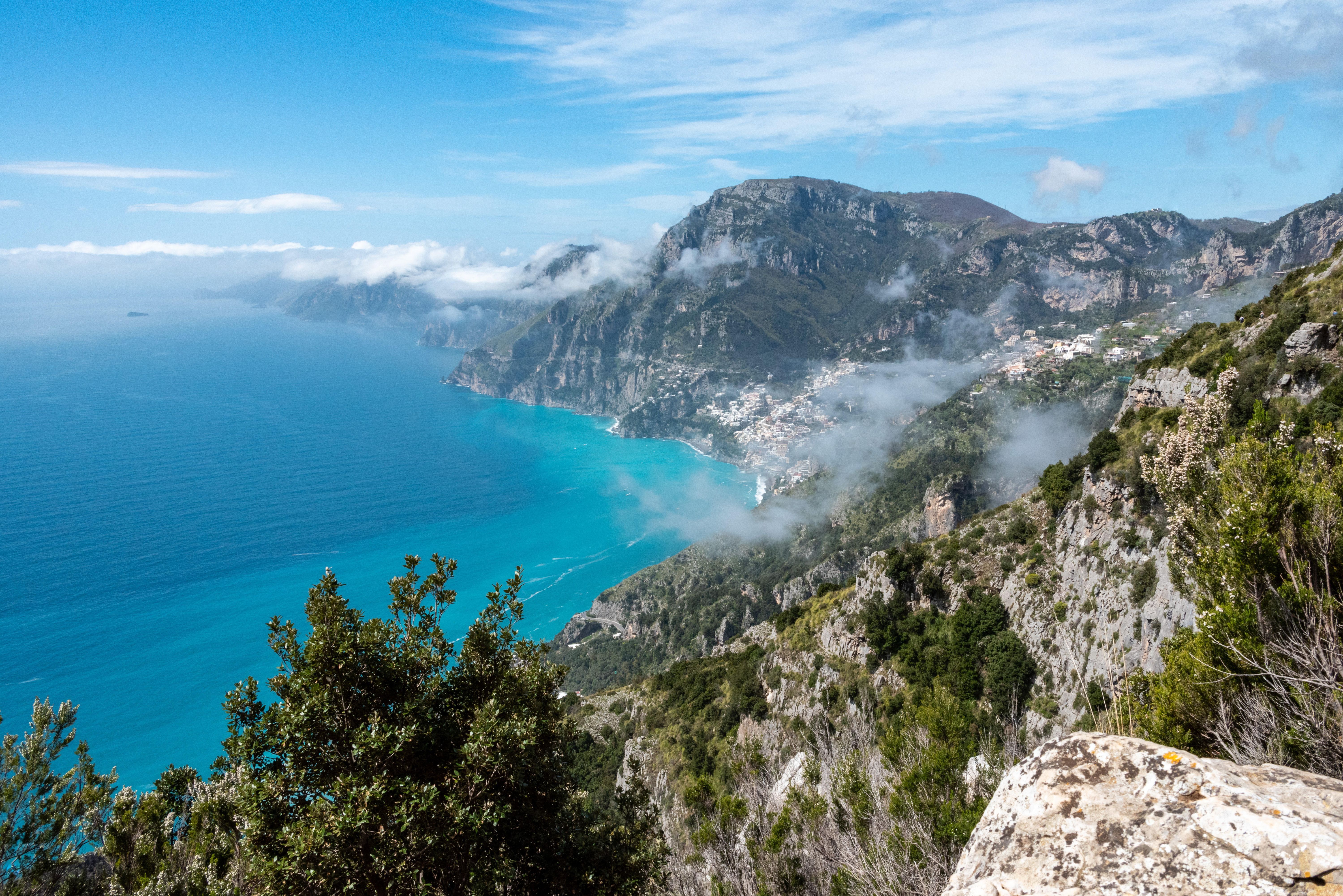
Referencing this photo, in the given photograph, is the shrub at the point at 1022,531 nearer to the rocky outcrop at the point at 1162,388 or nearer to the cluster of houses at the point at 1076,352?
the rocky outcrop at the point at 1162,388

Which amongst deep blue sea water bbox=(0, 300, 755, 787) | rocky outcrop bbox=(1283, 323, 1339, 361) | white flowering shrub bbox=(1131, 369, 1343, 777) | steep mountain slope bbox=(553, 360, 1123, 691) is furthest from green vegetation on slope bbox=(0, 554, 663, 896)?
steep mountain slope bbox=(553, 360, 1123, 691)

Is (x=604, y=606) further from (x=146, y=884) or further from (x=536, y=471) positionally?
(x=146, y=884)

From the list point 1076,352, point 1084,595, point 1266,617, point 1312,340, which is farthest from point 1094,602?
point 1076,352

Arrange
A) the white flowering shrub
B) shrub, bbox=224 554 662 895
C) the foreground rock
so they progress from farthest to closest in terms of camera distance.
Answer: the white flowering shrub
shrub, bbox=224 554 662 895
the foreground rock

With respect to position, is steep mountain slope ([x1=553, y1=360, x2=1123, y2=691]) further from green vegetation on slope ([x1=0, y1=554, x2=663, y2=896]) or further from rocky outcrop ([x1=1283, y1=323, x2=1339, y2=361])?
green vegetation on slope ([x1=0, y1=554, x2=663, y2=896])

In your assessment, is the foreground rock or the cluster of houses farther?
the cluster of houses

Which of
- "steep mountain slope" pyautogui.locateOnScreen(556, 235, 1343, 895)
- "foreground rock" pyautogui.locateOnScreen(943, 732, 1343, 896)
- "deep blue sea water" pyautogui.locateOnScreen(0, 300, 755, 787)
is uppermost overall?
"foreground rock" pyautogui.locateOnScreen(943, 732, 1343, 896)

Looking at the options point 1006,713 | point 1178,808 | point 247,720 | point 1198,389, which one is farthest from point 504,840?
point 1198,389
